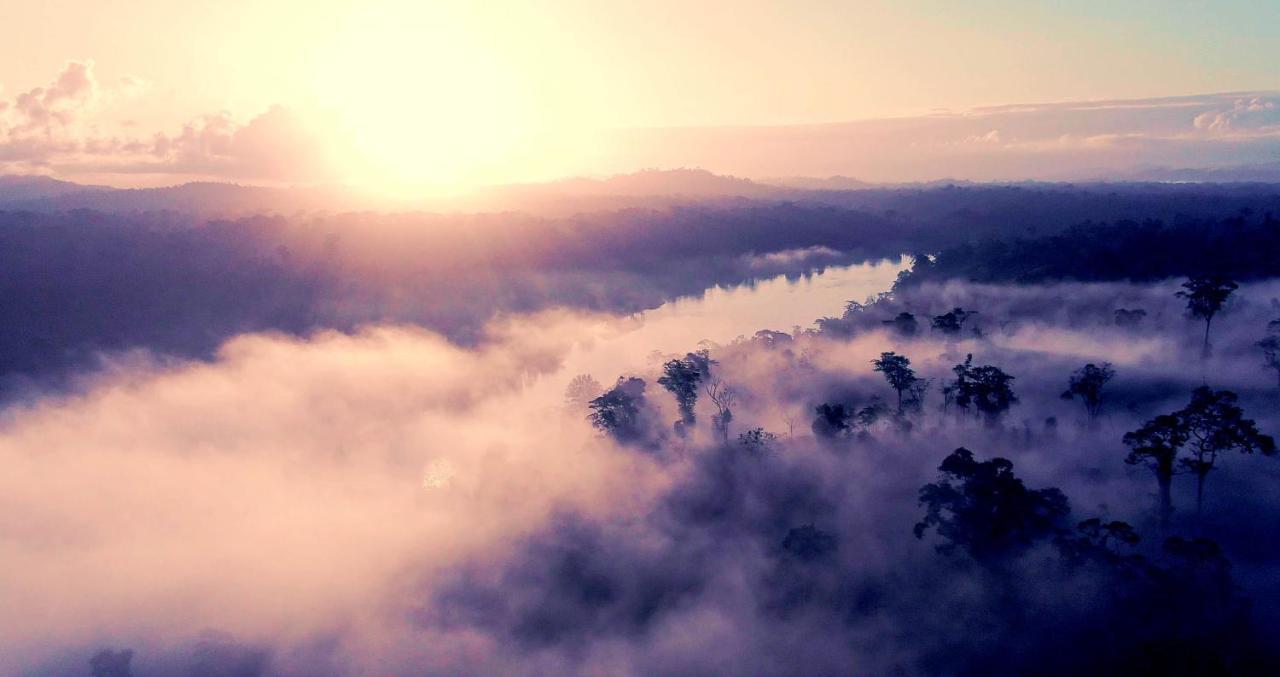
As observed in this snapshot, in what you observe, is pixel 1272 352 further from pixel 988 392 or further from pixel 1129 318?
pixel 1129 318

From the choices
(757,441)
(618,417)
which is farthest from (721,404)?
(757,441)

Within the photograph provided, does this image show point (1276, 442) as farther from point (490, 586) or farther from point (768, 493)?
point (490, 586)

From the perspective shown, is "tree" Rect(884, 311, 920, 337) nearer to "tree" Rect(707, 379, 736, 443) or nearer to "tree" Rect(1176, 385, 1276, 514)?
"tree" Rect(707, 379, 736, 443)

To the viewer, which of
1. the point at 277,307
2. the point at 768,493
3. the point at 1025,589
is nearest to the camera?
the point at 1025,589

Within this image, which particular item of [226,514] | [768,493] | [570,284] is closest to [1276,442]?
[768,493]

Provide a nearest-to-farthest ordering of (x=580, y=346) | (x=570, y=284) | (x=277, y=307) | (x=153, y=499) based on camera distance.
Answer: (x=153, y=499)
(x=580, y=346)
(x=277, y=307)
(x=570, y=284)

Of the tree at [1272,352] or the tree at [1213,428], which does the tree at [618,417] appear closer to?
the tree at [1213,428]
